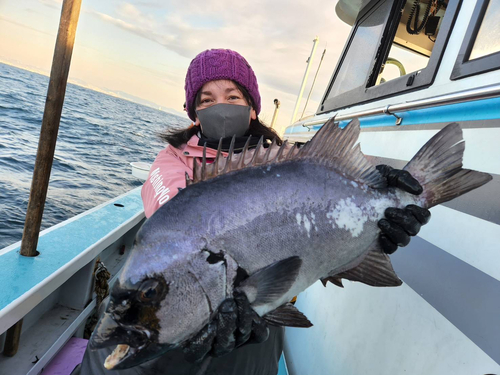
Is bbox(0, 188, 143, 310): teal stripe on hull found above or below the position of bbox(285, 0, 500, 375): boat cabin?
below

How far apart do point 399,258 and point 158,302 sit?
1.48m

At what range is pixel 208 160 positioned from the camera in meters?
2.37

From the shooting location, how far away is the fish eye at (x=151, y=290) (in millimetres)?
1215

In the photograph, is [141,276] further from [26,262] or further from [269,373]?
[26,262]

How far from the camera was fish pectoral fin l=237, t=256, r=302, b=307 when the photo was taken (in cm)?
131

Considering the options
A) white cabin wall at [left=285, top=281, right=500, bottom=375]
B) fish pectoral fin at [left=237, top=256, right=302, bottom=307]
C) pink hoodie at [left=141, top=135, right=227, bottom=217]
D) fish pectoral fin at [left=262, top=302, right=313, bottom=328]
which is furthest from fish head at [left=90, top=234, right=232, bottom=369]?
white cabin wall at [left=285, top=281, right=500, bottom=375]

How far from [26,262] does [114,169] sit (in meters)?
14.6

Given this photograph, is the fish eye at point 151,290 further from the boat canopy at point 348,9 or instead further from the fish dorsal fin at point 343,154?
the boat canopy at point 348,9

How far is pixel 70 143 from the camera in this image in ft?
64.6

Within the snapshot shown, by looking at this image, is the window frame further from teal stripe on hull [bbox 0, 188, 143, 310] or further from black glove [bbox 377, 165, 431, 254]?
teal stripe on hull [bbox 0, 188, 143, 310]

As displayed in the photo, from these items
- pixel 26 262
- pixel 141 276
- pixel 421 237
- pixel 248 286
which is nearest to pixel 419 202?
pixel 421 237

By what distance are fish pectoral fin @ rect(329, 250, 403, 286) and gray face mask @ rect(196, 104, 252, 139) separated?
1.30 m

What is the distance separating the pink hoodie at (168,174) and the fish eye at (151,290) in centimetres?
63

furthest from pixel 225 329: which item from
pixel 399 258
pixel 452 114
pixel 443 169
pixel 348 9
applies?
pixel 348 9
